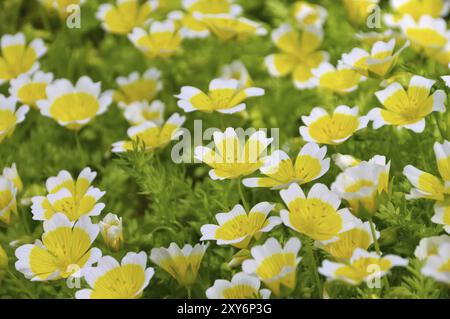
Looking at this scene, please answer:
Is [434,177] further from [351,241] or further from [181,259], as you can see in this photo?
[181,259]

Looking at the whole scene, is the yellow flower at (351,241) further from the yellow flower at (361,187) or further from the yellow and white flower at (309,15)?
the yellow and white flower at (309,15)

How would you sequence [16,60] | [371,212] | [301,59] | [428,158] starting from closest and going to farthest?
[371,212] → [428,158] → [16,60] → [301,59]

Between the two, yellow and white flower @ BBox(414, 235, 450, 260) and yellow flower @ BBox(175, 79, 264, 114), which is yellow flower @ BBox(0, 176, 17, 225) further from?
yellow and white flower @ BBox(414, 235, 450, 260)

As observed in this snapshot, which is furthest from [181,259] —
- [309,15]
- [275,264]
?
[309,15]

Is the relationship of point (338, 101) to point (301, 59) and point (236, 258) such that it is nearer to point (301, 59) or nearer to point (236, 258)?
point (301, 59)

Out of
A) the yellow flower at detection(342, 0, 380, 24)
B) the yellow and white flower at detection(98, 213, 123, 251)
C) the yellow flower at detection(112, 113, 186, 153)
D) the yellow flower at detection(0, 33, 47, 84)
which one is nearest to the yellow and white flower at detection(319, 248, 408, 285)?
the yellow and white flower at detection(98, 213, 123, 251)
